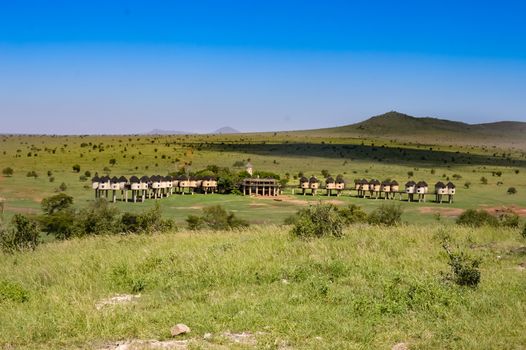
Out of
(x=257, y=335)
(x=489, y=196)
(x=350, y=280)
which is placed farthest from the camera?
(x=489, y=196)

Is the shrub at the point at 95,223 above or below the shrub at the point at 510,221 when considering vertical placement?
below

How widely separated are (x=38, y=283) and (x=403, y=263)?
8.35 m

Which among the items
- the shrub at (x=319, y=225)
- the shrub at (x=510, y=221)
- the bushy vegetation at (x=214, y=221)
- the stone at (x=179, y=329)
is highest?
the shrub at (x=319, y=225)

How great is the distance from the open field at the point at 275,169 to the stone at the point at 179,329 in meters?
40.8

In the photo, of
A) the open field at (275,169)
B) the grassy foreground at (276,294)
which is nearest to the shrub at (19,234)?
the grassy foreground at (276,294)

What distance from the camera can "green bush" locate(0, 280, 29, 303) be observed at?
1068 cm

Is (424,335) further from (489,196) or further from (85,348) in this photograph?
(489,196)

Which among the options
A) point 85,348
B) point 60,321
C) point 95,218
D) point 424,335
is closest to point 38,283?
point 60,321

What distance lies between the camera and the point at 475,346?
797 centimetres

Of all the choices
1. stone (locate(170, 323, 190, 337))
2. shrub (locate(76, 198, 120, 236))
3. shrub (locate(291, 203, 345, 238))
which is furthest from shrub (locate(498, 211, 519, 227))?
stone (locate(170, 323, 190, 337))

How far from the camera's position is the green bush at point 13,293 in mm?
10680

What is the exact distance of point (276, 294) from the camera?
10.8 metres

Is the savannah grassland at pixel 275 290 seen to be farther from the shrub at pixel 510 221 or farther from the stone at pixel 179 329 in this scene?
the shrub at pixel 510 221

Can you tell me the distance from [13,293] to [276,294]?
507cm
